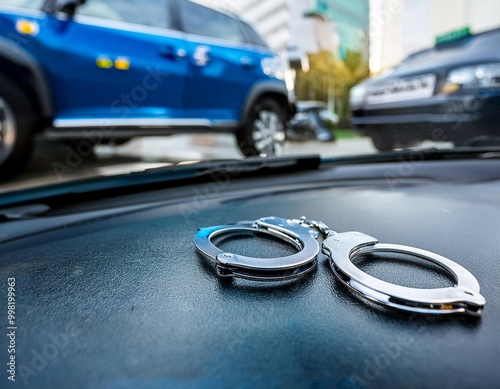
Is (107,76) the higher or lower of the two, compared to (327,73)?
lower

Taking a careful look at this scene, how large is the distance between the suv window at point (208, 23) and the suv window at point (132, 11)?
186 mm

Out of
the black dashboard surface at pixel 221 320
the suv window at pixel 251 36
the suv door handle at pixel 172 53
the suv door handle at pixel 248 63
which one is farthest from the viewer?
the suv window at pixel 251 36

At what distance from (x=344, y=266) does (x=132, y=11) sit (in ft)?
10.4

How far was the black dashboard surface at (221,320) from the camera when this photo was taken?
0.40 m

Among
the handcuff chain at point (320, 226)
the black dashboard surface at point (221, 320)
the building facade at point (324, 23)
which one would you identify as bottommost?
the black dashboard surface at point (221, 320)

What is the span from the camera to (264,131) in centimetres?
409

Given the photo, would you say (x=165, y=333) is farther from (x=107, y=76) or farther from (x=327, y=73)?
(x=327, y=73)

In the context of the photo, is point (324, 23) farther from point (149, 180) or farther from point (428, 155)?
point (149, 180)

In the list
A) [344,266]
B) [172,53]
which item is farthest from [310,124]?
[344,266]

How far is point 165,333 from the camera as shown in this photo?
1.49 feet

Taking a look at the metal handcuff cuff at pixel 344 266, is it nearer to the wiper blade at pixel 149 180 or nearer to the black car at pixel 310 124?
the wiper blade at pixel 149 180

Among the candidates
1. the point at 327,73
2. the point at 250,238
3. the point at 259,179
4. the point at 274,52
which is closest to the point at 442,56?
the point at 274,52

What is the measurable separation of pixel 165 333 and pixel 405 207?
745 millimetres

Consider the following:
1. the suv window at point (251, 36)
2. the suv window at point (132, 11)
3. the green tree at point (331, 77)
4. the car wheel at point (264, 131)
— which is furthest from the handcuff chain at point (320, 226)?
the green tree at point (331, 77)
